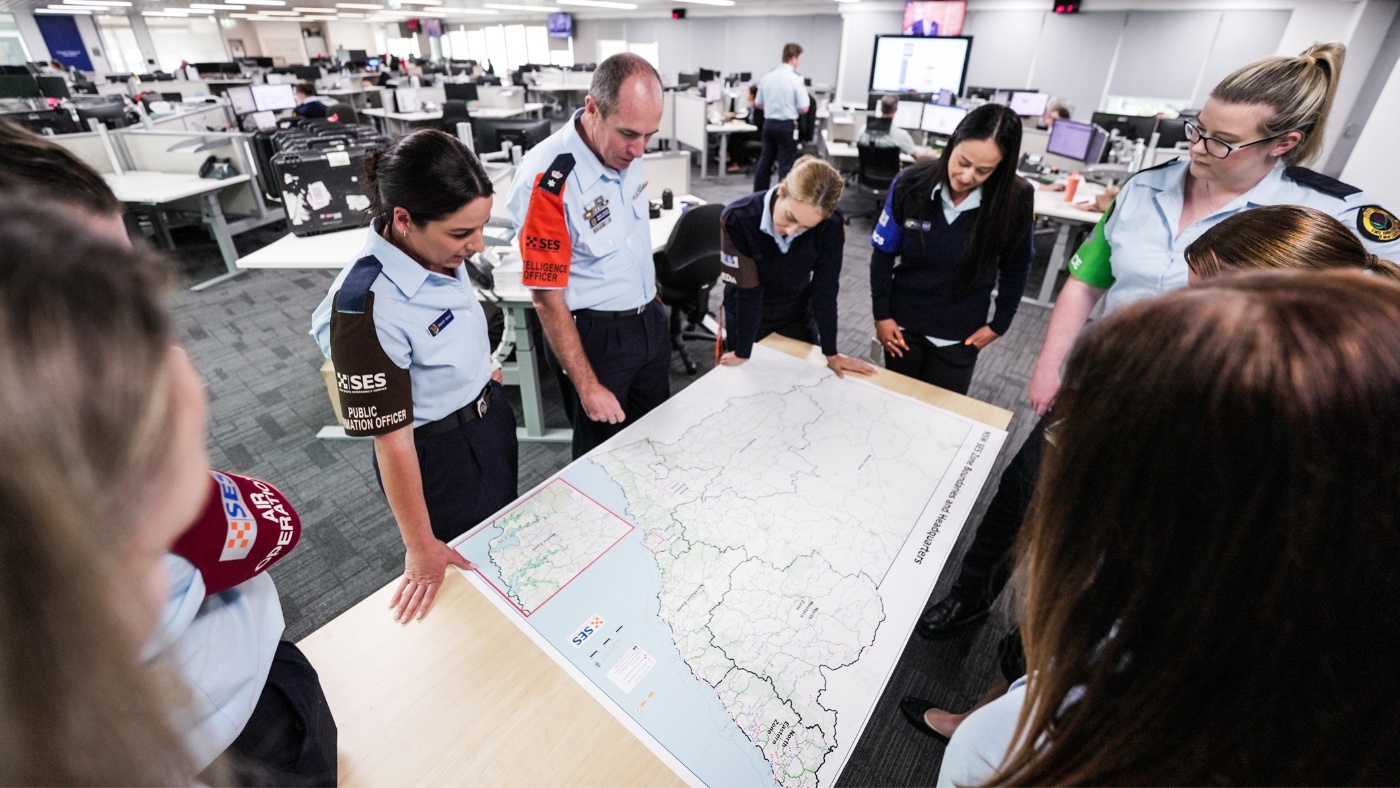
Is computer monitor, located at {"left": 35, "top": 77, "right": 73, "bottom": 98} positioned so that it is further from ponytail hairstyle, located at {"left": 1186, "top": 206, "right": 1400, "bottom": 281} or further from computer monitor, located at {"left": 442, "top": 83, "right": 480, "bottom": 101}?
ponytail hairstyle, located at {"left": 1186, "top": 206, "right": 1400, "bottom": 281}

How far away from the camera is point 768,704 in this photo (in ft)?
2.73

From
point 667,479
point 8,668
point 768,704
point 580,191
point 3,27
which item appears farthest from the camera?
point 3,27

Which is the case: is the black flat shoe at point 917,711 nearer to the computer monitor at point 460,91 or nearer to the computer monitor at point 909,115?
the computer monitor at point 909,115

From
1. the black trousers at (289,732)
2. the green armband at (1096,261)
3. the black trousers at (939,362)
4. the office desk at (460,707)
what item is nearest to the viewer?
the black trousers at (289,732)

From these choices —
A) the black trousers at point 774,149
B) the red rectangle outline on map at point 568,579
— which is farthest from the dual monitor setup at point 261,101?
the red rectangle outline on map at point 568,579

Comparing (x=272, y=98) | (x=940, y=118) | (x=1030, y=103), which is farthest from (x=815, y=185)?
(x=272, y=98)

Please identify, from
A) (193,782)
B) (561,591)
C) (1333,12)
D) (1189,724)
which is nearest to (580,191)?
(561,591)

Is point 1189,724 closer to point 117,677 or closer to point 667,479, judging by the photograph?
point 117,677

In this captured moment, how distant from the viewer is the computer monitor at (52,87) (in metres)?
6.00

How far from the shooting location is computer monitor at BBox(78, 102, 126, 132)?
Answer: 4625 millimetres

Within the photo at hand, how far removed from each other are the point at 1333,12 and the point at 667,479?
1001cm

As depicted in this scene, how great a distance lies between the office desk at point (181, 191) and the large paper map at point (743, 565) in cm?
362

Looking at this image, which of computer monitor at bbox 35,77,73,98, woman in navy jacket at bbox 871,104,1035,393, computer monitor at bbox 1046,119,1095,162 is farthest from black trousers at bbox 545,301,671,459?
computer monitor at bbox 35,77,73,98

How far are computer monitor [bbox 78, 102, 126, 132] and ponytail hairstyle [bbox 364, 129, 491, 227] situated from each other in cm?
580
